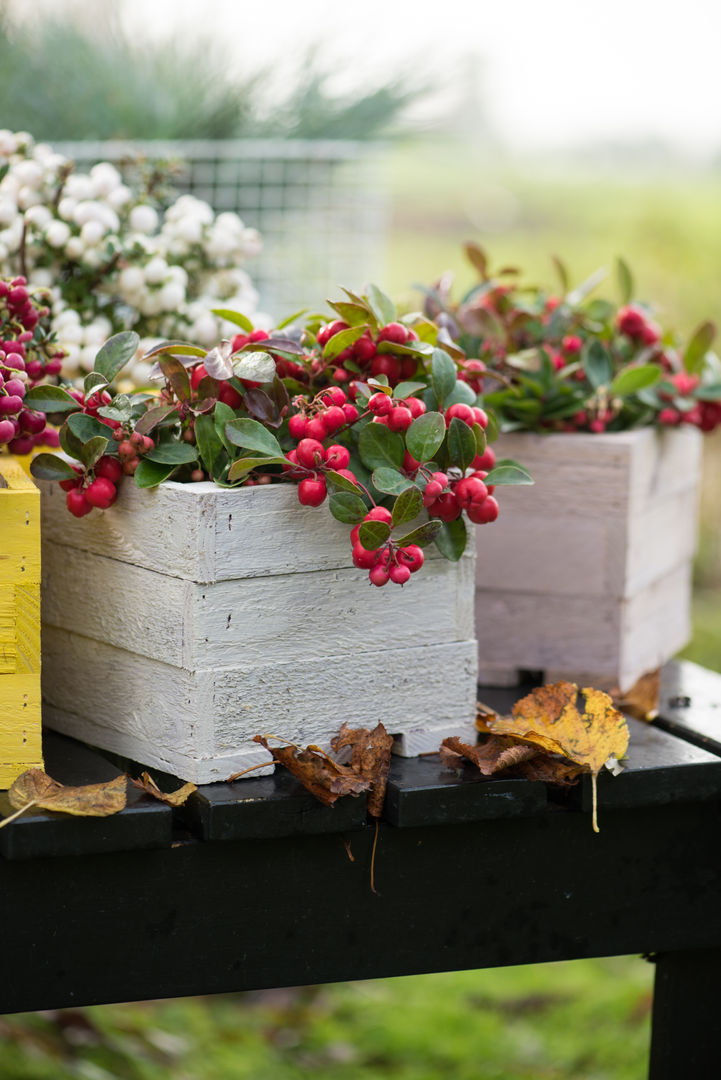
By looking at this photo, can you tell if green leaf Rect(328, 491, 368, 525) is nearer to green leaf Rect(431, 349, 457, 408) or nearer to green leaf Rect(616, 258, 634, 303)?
green leaf Rect(431, 349, 457, 408)

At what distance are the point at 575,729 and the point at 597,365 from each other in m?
0.44

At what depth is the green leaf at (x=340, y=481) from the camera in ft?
2.91

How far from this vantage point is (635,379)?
1.21 metres

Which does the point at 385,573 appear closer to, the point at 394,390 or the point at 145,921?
the point at 394,390

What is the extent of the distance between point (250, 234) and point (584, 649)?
1.88 ft

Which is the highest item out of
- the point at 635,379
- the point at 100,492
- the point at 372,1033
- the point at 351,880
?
the point at 635,379

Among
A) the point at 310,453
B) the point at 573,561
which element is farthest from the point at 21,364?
the point at 573,561

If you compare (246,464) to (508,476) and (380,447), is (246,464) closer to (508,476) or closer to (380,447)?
(380,447)

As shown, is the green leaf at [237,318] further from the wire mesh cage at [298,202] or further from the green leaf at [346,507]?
the wire mesh cage at [298,202]

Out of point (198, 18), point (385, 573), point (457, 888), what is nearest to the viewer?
point (385, 573)

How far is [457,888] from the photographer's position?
1.00m

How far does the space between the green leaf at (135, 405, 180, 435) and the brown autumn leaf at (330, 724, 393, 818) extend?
0.28 meters

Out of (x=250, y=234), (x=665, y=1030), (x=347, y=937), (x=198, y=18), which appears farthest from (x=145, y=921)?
(x=198, y=18)

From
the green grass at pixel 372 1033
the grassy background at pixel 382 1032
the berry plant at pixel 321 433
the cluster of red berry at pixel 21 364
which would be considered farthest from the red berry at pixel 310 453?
the green grass at pixel 372 1033
